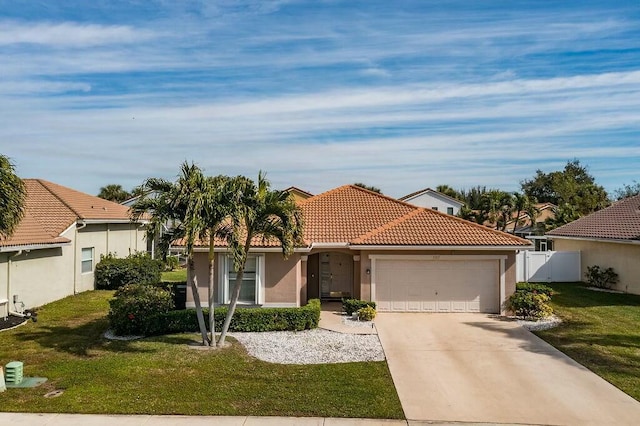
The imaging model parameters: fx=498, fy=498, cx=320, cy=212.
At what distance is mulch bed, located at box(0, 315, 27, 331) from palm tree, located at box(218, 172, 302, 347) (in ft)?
26.3

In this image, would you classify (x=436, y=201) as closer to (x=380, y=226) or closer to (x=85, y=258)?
(x=380, y=226)

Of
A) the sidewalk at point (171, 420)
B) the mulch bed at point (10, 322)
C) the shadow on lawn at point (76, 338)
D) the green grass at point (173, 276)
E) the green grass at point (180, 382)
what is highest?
the green grass at point (173, 276)

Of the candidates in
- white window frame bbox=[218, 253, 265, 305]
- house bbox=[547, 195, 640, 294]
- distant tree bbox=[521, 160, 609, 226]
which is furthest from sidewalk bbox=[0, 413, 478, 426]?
distant tree bbox=[521, 160, 609, 226]

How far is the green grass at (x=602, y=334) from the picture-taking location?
12.1m

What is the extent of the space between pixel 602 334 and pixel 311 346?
30.3 ft

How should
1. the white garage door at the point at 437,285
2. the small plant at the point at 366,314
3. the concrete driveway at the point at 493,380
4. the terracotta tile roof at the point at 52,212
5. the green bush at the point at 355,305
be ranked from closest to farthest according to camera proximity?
the concrete driveway at the point at 493,380 < the small plant at the point at 366,314 < the green bush at the point at 355,305 < the white garage door at the point at 437,285 < the terracotta tile roof at the point at 52,212

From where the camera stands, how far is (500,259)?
1892cm

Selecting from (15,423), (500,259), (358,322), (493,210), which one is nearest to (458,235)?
(500,259)

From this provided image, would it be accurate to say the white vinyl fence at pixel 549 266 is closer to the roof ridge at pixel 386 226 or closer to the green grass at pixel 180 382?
the roof ridge at pixel 386 226

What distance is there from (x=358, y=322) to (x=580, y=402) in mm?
8157

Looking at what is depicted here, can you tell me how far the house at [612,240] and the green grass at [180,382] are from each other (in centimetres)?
1705

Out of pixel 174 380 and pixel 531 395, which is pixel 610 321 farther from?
pixel 174 380

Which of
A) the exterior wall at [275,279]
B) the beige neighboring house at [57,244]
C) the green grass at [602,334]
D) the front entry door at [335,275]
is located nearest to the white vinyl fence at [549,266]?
the green grass at [602,334]

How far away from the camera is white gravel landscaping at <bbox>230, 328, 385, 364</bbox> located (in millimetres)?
13016
